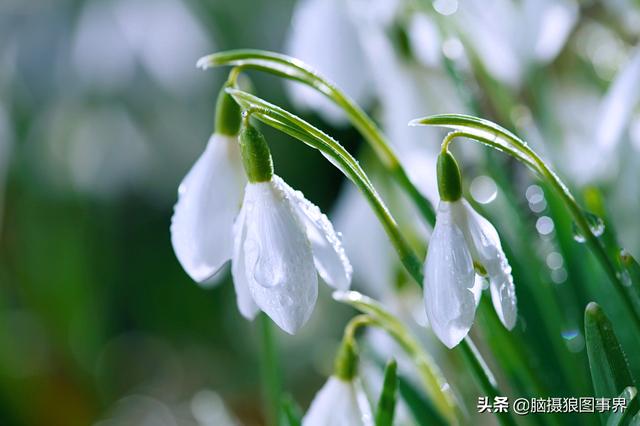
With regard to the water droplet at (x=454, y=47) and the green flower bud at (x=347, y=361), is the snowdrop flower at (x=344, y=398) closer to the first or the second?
the green flower bud at (x=347, y=361)

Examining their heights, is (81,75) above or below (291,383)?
above

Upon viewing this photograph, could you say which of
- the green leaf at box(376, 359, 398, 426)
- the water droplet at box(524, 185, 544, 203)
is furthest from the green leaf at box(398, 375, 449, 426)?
the water droplet at box(524, 185, 544, 203)

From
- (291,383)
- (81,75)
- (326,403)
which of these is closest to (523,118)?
(326,403)

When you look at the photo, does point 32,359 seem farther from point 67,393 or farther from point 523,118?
point 523,118

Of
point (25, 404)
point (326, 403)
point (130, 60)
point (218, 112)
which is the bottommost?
point (25, 404)

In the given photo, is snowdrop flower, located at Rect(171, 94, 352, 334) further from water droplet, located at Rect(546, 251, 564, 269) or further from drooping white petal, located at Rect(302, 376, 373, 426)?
water droplet, located at Rect(546, 251, 564, 269)

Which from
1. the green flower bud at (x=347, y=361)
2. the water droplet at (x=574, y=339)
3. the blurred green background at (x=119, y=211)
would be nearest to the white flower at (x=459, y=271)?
the green flower bud at (x=347, y=361)
